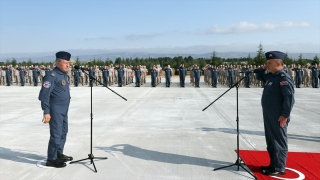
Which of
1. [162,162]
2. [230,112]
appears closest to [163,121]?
[230,112]

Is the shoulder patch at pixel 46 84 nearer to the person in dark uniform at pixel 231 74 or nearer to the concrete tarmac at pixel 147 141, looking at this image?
the concrete tarmac at pixel 147 141

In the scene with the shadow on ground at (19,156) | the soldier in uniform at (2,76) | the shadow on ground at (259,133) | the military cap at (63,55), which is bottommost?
the shadow on ground at (19,156)

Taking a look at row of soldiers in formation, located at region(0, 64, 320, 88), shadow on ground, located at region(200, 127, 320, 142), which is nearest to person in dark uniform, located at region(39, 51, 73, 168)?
shadow on ground, located at region(200, 127, 320, 142)

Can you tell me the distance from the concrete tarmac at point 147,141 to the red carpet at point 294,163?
0.70ft

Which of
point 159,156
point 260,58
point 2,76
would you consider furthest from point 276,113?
point 260,58

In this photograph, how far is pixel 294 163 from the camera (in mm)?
5074

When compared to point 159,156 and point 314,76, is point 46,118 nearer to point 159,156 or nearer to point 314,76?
point 159,156

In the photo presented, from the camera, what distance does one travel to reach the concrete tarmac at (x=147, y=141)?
4703 millimetres

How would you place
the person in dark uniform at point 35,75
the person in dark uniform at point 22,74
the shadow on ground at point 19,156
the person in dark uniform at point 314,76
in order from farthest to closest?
the person in dark uniform at point 22,74, the person in dark uniform at point 35,75, the person in dark uniform at point 314,76, the shadow on ground at point 19,156

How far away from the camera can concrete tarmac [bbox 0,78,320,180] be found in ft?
15.4

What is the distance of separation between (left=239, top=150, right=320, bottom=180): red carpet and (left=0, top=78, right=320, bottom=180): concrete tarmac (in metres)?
0.21

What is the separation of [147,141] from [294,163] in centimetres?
A: 273

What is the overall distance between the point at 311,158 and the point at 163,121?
13.8 feet

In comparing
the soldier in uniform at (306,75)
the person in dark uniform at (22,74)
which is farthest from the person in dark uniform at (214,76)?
the person in dark uniform at (22,74)
